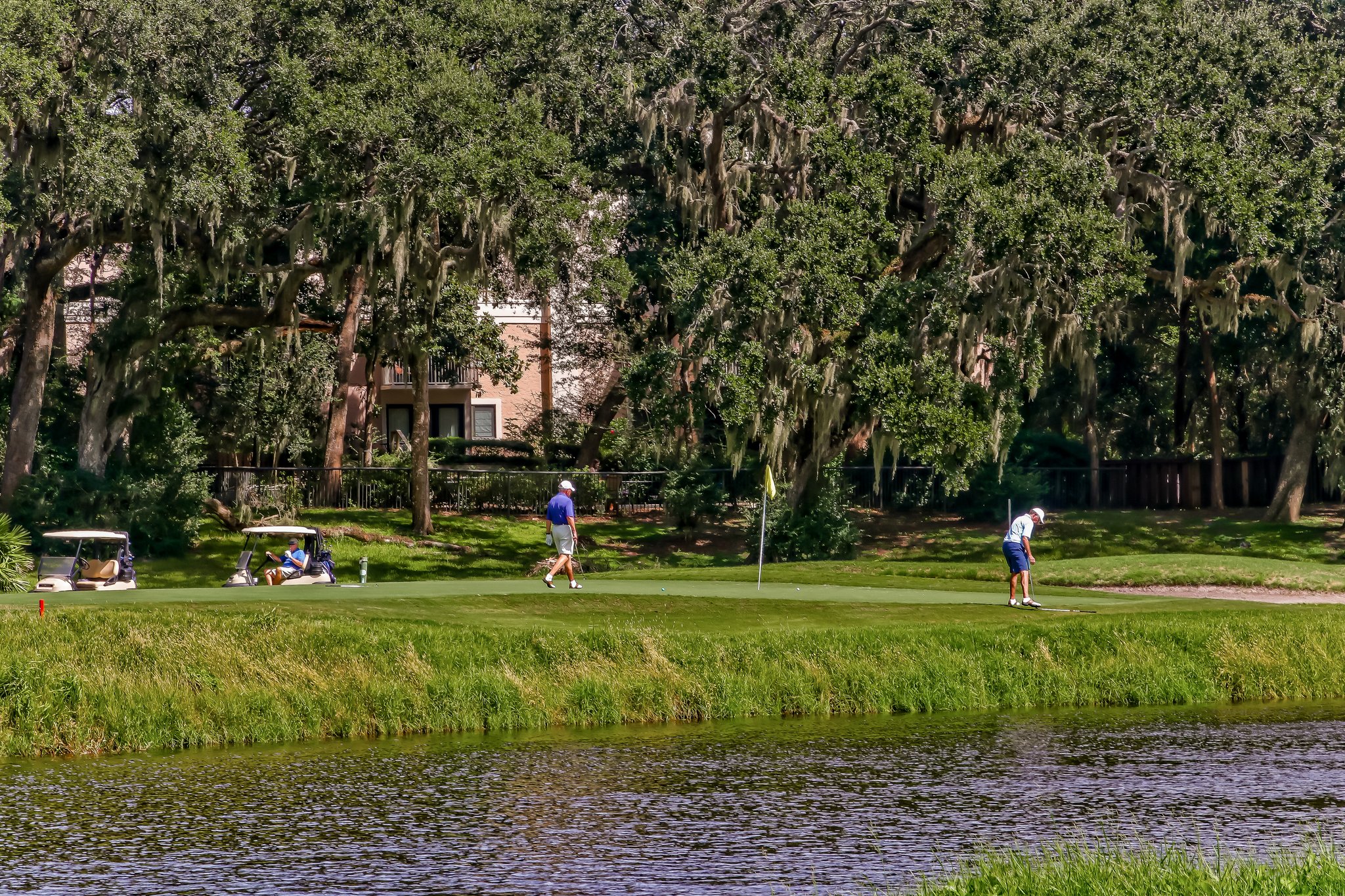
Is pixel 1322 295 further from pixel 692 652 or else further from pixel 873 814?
pixel 873 814

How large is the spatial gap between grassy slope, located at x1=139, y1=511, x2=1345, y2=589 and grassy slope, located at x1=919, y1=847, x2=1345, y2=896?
23020 millimetres

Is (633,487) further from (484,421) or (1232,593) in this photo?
(1232,593)

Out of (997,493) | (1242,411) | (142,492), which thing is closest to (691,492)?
(997,493)

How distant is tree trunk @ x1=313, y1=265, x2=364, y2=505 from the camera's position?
49.6 metres

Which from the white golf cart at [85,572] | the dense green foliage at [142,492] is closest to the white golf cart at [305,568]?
the white golf cart at [85,572]

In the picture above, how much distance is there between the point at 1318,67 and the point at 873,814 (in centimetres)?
3234

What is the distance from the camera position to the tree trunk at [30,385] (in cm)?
4075

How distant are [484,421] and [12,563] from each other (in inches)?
1762

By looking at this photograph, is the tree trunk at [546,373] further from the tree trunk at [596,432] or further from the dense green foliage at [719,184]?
the dense green foliage at [719,184]

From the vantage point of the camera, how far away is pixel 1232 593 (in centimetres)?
3319

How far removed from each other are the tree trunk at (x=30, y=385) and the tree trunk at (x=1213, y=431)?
33161 mm

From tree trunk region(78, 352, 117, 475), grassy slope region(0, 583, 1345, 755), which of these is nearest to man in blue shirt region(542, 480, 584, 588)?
grassy slope region(0, 583, 1345, 755)

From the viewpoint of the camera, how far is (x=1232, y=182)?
3628cm

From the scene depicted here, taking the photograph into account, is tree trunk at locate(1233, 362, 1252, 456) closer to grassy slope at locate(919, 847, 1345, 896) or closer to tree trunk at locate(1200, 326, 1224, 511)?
tree trunk at locate(1200, 326, 1224, 511)
